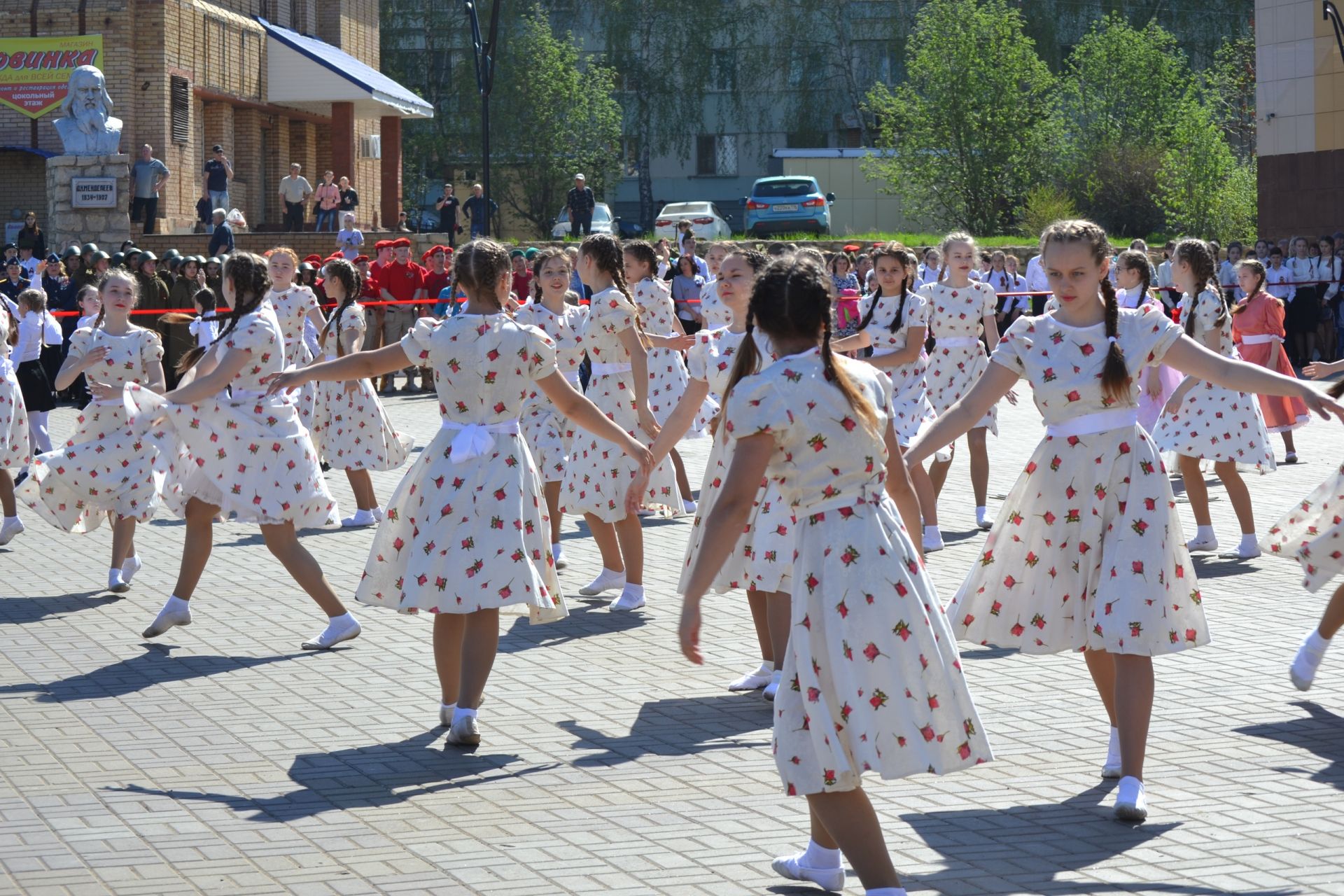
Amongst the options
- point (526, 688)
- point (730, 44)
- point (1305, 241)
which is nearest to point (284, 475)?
point (526, 688)

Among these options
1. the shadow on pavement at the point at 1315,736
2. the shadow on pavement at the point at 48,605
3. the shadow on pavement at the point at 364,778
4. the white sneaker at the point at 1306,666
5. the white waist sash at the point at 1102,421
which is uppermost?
the white waist sash at the point at 1102,421

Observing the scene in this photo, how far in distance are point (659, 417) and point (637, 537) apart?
3.68m

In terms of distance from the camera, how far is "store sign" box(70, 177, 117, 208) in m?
29.2

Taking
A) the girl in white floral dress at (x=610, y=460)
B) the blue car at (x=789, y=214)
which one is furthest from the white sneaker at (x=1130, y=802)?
the blue car at (x=789, y=214)

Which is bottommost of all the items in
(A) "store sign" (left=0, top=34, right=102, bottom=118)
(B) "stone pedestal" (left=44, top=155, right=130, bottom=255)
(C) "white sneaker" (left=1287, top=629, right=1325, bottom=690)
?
(C) "white sneaker" (left=1287, top=629, right=1325, bottom=690)

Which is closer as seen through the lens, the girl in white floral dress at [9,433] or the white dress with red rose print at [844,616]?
the white dress with red rose print at [844,616]

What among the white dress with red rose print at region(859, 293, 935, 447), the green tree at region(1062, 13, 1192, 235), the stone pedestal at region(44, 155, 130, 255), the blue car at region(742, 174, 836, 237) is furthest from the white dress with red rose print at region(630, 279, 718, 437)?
the green tree at region(1062, 13, 1192, 235)

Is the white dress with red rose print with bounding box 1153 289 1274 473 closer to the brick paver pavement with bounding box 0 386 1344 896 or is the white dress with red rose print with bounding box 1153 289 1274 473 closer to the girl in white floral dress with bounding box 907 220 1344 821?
the brick paver pavement with bounding box 0 386 1344 896

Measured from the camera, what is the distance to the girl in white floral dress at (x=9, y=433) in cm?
1166

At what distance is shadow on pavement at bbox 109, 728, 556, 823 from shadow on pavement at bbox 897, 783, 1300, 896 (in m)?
1.56

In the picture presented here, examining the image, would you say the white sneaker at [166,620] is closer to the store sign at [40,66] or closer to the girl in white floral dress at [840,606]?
the girl in white floral dress at [840,606]

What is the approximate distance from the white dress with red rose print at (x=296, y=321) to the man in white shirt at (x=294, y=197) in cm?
2076

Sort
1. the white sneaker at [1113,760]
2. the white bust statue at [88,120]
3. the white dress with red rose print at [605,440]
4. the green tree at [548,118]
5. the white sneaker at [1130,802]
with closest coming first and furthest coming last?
the white sneaker at [1130,802] < the white sneaker at [1113,760] < the white dress with red rose print at [605,440] < the white bust statue at [88,120] < the green tree at [548,118]

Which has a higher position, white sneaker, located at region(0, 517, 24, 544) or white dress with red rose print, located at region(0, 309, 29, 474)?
white dress with red rose print, located at region(0, 309, 29, 474)
